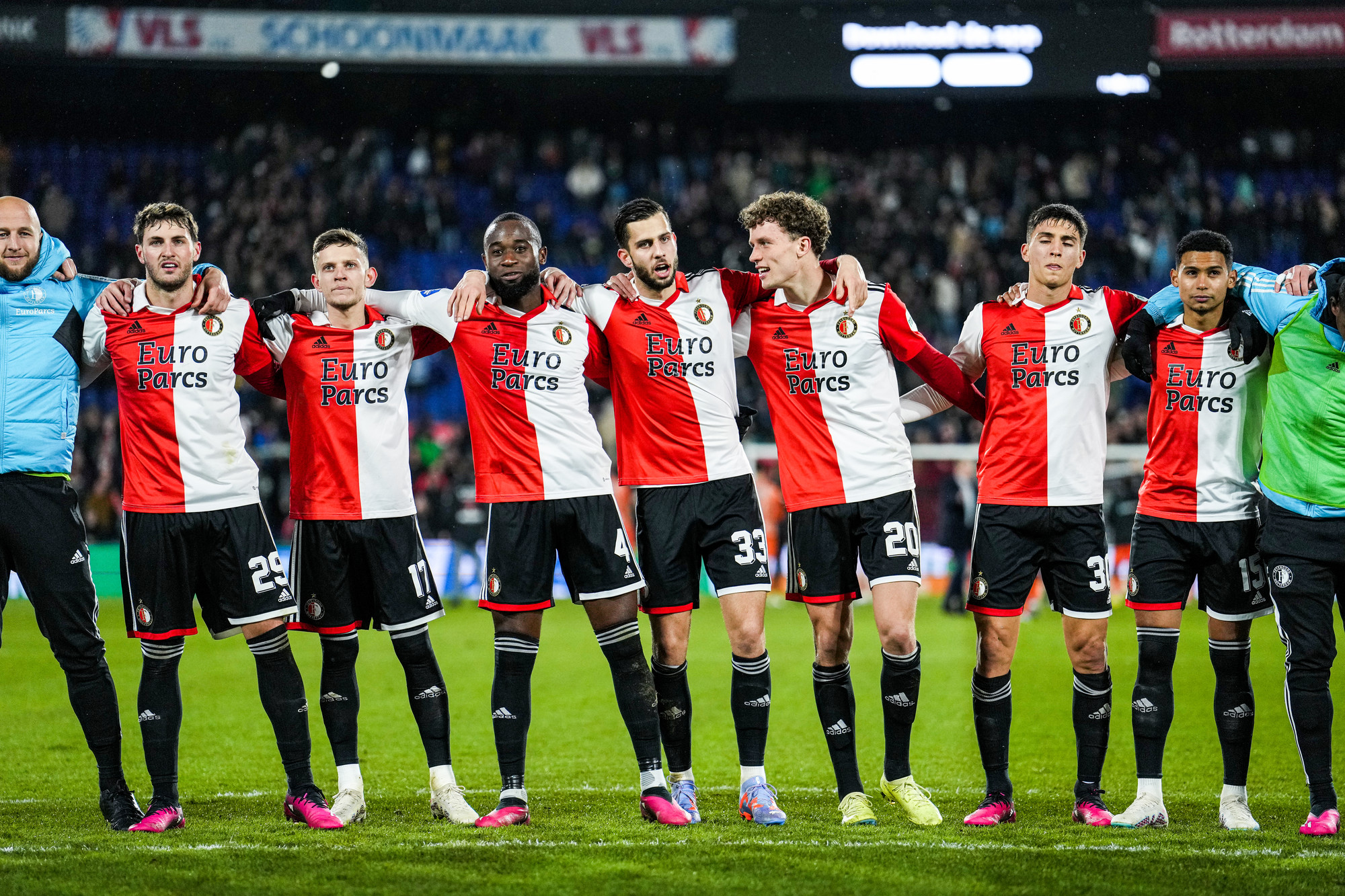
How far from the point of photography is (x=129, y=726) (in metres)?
8.99


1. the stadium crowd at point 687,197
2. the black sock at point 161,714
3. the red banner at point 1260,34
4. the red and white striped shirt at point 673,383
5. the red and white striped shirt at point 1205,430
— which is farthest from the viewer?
the stadium crowd at point 687,197

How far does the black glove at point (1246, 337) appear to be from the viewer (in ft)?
19.0

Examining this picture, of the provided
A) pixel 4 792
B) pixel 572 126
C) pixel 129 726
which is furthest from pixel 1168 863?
pixel 572 126

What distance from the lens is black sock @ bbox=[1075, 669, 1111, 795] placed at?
19.2ft

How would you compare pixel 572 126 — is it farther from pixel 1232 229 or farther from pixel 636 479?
pixel 636 479

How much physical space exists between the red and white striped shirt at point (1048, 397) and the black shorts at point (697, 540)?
44.8 inches

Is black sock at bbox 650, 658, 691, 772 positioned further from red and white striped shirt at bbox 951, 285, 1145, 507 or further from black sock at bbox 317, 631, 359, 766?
red and white striped shirt at bbox 951, 285, 1145, 507

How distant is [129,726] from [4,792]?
7.55 ft

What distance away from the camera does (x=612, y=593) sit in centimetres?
577

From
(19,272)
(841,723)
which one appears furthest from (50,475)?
(841,723)

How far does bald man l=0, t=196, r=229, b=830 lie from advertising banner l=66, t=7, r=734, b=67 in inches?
654

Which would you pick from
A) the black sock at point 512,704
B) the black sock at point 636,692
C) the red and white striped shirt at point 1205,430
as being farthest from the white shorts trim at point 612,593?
the red and white striped shirt at point 1205,430

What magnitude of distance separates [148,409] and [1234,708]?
508 cm

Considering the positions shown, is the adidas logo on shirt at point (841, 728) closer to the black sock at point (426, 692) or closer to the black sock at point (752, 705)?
the black sock at point (752, 705)
